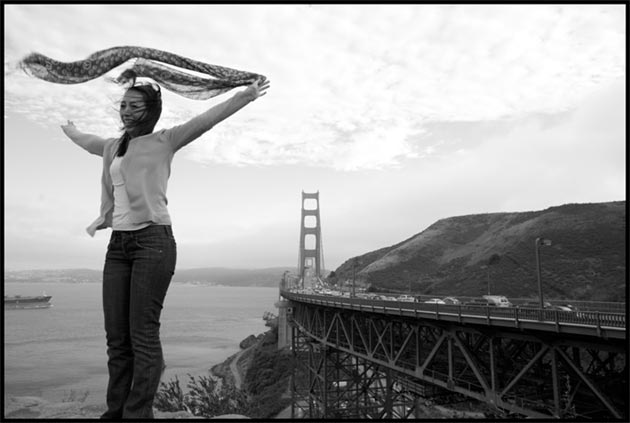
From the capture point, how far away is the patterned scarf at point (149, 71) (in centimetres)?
354

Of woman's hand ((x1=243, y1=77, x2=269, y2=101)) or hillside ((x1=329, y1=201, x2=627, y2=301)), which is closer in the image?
woman's hand ((x1=243, y1=77, x2=269, y2=101))

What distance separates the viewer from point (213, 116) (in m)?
3.31

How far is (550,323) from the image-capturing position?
12.1 metres

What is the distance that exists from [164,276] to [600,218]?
8774 cm

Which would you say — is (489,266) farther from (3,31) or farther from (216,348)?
(3,31)

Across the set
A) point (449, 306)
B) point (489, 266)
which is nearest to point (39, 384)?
point (449, 306)

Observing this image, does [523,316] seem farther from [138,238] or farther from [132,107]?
[132,107]

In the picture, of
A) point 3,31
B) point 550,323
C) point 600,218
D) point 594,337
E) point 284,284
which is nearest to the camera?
point 3,31

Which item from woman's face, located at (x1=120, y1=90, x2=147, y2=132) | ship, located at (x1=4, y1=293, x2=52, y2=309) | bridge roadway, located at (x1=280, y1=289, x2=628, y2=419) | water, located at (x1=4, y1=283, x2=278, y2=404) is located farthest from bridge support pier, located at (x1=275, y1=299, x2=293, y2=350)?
ship, located at (x1=4, y1=293, x2=52, y2=309)

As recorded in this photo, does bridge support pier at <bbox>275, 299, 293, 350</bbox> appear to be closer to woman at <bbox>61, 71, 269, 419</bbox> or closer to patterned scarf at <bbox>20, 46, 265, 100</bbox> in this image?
woman at <bbox>61, 71, 269, 419</bbox>

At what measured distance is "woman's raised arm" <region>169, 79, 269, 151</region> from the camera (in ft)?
10.7

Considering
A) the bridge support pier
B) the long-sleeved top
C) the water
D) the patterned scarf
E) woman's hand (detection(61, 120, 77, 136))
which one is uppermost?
the patterned scarf

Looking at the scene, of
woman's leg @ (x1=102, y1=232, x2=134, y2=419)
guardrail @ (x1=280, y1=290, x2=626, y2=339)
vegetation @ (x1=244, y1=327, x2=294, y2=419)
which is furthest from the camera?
vegetation @ (x1=244, y1=327, x2=294, y2=419)

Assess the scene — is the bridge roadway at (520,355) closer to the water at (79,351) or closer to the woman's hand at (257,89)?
the woman's hand at (257,89)
